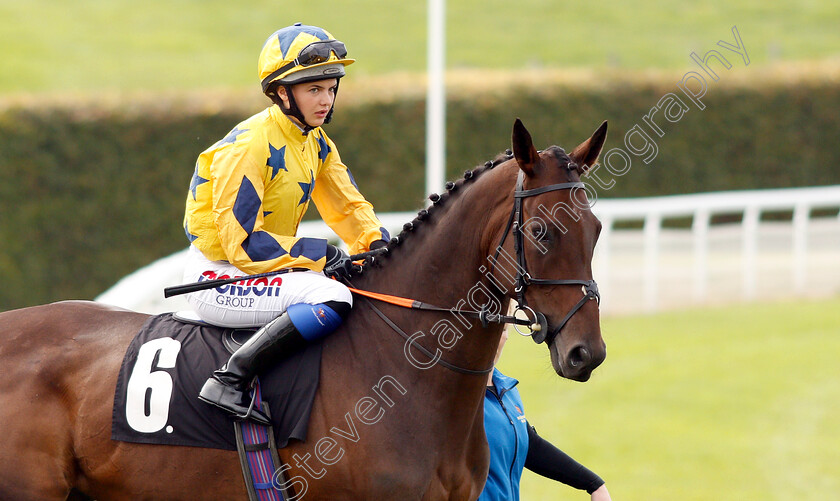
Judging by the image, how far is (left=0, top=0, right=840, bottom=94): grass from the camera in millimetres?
22016

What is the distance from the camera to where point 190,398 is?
337 cm

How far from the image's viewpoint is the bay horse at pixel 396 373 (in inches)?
124

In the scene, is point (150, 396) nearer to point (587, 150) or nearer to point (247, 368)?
point (247, 368)

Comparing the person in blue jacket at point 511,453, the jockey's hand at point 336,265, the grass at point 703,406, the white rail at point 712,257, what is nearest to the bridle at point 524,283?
the person in blue jacket at point 511,453

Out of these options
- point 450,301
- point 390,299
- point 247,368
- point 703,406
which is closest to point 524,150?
point 450,301

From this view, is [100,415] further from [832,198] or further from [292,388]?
[832,198]

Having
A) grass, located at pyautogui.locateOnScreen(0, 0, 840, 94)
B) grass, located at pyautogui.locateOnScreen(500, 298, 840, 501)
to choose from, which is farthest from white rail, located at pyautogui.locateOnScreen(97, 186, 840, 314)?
grass, located at pyautogui.locateOnScreen(0, 0, 840, 94)

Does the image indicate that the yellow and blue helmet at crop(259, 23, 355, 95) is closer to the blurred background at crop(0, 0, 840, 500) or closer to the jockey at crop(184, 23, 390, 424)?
the jockey at crop(184, 23, 390, 424)

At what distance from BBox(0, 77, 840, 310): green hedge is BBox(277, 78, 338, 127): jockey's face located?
9.41m

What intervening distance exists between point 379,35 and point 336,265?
22172 millimetres

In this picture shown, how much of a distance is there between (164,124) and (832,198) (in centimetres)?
825

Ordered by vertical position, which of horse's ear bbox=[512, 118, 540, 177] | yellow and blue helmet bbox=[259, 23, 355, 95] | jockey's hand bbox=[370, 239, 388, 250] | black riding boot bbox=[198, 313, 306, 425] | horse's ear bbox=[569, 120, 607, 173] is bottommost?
black riding boot bbox=[198, 313, 306, 425]

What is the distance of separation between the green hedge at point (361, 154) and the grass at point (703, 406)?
15.0 ft

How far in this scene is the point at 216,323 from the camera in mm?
3488
